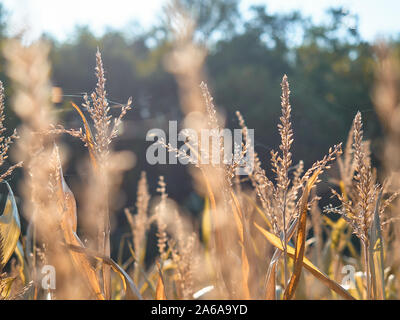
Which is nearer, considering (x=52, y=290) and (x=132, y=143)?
(x=52, y=290)

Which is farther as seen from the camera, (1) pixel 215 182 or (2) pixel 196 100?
(2) pixel 196 100

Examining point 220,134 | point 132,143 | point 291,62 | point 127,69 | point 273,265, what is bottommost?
point 273,265

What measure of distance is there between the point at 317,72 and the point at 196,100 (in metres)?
8.71

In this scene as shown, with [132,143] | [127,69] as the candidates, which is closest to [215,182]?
[132,143]

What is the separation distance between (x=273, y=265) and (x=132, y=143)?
612 cm

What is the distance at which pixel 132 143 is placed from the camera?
22.5ft

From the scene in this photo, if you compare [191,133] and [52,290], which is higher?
[191,133]

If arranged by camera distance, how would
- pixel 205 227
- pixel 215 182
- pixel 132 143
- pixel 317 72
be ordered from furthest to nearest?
pixel 317 72
pixel 132 143
pixel 205 227
pixel 215 182
